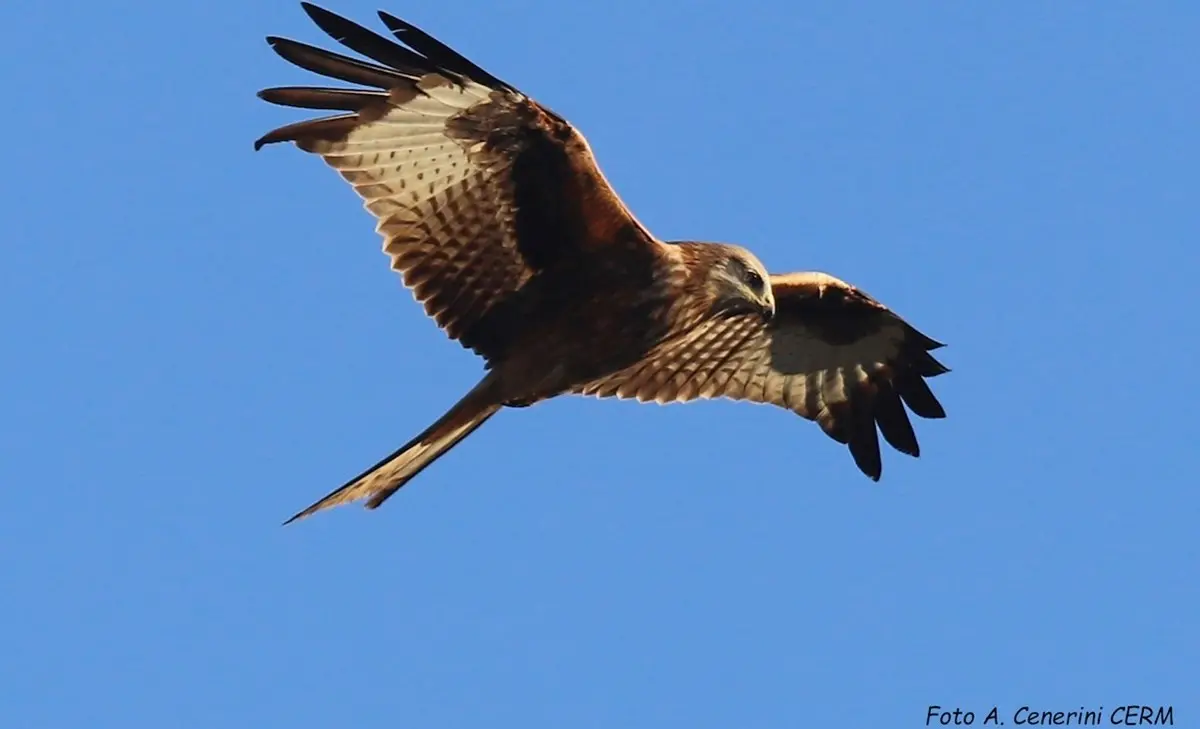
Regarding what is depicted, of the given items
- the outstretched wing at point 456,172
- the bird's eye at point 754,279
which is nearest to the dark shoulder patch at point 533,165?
the outstretched wing at point 456,172

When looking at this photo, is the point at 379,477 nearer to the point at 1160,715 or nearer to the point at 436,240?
the point at 436,240

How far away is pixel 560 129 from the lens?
8359 millimetres

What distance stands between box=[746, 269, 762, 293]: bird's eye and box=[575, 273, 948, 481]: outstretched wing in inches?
47.1

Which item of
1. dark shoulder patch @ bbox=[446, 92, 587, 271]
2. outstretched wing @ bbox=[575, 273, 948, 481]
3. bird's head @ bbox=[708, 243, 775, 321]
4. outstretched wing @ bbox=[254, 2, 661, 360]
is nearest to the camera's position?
outstretched wing @ bbox=[254, 2, 661, 360]

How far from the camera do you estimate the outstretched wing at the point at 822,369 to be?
10.2 metres

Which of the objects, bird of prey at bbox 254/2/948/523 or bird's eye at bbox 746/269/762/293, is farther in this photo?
bird's eye at bbox 746/269/762/293

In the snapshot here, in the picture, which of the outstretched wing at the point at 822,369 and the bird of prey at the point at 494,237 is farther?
the outstretched wing at the point at 822,369

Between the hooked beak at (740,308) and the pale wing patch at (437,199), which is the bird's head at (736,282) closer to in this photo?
the hooked beak at (740,308)

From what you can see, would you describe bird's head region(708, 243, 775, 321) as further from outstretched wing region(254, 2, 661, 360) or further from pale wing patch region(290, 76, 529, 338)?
pale wing patch region(290, 76, 529, 338)

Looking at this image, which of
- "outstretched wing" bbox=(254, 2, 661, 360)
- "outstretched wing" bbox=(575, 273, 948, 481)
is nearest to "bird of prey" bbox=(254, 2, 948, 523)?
"outstretched wing" bbox=(254, 2, 661, 360)

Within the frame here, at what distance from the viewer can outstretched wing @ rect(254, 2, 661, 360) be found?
821 centimetres

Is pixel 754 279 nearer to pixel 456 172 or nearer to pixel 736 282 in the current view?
pixel 736 282

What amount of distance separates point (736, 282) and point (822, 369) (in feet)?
6.03

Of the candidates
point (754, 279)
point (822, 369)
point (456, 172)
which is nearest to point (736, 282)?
point (754, 279)
